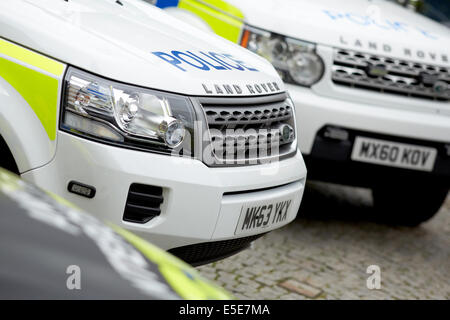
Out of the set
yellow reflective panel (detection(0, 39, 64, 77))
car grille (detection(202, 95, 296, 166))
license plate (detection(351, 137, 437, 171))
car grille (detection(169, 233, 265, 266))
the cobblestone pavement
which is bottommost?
the cobblestone pavement

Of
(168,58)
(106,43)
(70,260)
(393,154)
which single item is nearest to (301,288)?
(393,154)

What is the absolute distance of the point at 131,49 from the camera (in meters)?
3.14

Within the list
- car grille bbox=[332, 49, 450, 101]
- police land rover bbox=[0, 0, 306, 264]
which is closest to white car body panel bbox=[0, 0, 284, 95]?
police land rover bbox=[0, 0, 306, 264]

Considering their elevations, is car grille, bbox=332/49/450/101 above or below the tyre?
above

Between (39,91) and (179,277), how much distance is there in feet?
4.43

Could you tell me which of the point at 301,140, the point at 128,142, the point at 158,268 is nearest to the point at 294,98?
the point at 301,140

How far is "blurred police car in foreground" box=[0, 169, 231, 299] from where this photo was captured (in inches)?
63.6

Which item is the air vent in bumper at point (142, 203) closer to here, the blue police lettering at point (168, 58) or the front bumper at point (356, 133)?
the blue police lettering at point (168, 58)

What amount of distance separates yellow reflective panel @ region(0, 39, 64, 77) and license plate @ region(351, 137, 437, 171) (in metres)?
2.46

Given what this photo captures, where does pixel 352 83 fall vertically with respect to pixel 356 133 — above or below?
above

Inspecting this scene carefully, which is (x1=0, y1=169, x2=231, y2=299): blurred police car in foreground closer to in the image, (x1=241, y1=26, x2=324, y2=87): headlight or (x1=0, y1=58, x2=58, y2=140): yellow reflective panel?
(x1=0, y1=58, x2=58, y2=140): yellow reflective panel

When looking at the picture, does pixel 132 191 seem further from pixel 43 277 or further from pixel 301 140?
pixel 301 140

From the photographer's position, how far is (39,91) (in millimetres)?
2971

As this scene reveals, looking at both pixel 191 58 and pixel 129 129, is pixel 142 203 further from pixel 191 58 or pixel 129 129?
pixel 191 58
